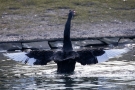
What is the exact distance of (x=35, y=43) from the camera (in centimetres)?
1934

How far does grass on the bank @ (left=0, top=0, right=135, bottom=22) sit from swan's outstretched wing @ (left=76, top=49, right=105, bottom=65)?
36.0ft

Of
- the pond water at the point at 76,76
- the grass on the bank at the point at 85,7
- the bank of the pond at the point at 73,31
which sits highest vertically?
the pond water at the point at 76,76

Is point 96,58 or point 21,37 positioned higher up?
point 96,58

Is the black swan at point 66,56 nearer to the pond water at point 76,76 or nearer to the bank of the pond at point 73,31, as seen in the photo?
the pond water at point 76,76

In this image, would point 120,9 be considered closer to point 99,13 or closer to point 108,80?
point 99,13

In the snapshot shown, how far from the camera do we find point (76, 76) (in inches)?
517

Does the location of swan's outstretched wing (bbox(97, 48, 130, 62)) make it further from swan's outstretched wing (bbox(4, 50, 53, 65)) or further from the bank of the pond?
the bank of the pond

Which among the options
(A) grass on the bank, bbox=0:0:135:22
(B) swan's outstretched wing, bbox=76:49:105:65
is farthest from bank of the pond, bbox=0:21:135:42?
(B) swan's outstretched wing, bbox=76:49:105:65

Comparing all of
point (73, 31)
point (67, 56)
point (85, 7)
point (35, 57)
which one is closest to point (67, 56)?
point (67, 56)

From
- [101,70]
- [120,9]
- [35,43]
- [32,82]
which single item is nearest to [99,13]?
[120,9]

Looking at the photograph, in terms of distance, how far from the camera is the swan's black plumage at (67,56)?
43.7 feet

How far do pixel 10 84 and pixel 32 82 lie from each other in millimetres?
491

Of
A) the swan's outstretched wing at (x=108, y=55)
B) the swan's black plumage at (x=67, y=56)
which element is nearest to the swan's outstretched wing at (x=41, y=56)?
the swan's black plumage at (x=67, y=56)

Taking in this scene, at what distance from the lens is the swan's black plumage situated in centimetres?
1333
